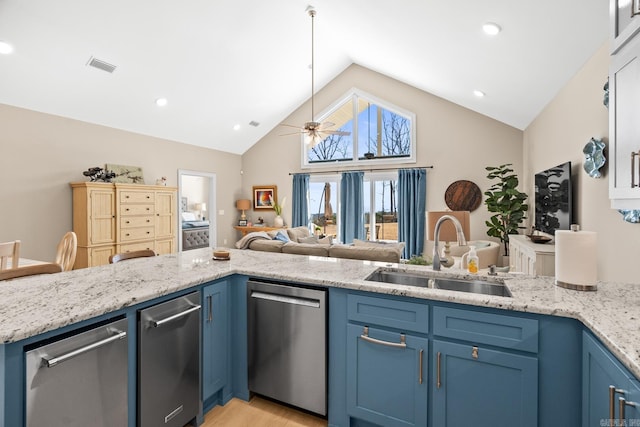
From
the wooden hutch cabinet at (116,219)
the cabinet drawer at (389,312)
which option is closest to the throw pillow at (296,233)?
the wooden hutch cabinet at (116,219)

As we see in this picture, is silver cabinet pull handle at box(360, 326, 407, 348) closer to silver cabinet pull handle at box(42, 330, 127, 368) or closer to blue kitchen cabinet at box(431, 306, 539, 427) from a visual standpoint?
blue kitchen cabinet at box(431, 306, 539, 427)

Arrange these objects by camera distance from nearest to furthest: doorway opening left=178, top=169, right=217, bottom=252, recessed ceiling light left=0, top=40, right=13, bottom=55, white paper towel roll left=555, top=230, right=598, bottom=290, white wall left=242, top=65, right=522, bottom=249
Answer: white paper towel roll left=555, top=230, right=598, bottom=290 < recessed ceiling light left=0, top=40, right=13, bottom=55 < white wall left=242, top=65, right=522, bottom=249 < doorway opening left=178, top=169, right=217, bottom=252

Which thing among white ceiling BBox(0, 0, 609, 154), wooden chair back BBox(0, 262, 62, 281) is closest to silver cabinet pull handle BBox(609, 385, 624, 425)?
white ceiling BBox(0, 0, 609, 154)

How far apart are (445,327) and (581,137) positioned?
2.68 metres

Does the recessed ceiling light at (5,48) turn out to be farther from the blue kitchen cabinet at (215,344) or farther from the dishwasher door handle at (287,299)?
the dishwasher door handle at (287,299)

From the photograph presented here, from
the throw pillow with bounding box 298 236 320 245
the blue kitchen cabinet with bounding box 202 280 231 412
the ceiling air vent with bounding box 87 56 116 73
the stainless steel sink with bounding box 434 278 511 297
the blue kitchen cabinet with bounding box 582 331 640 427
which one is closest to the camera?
the blue kitchen cabinet with bounding box 582 331 640 427

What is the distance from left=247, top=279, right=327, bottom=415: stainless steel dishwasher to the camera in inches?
72.6

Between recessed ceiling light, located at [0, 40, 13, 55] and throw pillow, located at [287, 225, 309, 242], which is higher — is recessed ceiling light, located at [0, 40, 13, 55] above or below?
above

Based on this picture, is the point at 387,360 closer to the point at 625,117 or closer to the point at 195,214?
the point at 625,117

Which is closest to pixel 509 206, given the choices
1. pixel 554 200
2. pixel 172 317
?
pixel 554 200

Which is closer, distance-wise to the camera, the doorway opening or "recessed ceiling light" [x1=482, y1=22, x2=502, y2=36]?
"recessed ceiling light" [x1=482, y1=22, x2=502, y2=36]

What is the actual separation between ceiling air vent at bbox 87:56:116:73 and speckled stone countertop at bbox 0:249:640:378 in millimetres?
3177

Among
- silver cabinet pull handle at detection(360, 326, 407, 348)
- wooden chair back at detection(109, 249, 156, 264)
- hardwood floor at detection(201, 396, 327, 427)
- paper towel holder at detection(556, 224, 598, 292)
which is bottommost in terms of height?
hardwood floor at detection(201, 396, 327, 427)

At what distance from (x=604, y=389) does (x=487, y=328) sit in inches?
16.5
